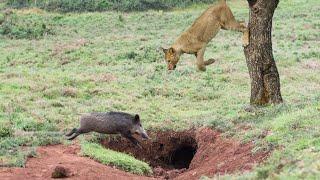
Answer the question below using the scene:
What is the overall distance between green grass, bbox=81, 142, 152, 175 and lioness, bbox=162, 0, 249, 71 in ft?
8.10

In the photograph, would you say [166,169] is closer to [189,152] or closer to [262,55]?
[189,152]

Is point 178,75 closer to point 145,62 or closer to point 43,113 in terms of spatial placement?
point 145,62

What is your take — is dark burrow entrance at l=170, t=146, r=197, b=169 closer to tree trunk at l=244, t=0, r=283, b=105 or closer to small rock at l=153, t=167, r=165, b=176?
small rock at l=153, t=167, r=165, b=176

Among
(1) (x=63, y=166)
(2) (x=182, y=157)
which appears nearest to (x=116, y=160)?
(1) (x=63, y=166)

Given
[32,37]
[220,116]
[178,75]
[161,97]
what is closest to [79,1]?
[32,37]

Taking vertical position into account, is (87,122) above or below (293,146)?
below

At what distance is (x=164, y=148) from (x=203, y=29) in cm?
347

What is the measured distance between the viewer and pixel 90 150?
45.8 feet

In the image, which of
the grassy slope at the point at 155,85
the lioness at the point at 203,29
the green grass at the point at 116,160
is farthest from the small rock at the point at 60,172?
the lioness at the point at 203,29

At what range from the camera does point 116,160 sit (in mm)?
13547

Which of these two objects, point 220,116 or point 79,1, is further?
point 79,1

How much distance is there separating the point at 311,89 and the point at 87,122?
9190 millimetres

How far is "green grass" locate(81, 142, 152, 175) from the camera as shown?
1340 centimetres

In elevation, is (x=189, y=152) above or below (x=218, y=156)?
below
